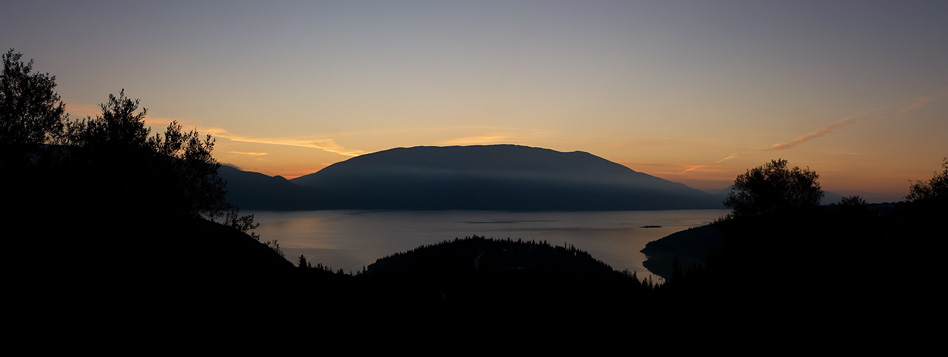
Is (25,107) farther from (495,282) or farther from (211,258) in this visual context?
(495,282)

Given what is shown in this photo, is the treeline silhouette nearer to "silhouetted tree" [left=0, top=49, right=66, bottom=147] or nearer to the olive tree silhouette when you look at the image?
"silhouetted tree" [left=0, top=49, right=66, bottom=147]

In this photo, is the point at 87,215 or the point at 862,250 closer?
the point at 87,215

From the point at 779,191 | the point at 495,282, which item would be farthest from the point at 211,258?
the point at 779,191

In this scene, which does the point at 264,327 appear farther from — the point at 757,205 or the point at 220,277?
the point at 757,205

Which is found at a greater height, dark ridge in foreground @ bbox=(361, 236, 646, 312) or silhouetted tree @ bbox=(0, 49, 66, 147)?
silhouetted tree @ bbox=(0, 49, 66, 147)

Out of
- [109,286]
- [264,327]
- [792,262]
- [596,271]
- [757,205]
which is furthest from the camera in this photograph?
[596,271]

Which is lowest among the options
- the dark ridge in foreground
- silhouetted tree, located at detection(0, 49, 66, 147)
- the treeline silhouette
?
the dark ridge in foreground

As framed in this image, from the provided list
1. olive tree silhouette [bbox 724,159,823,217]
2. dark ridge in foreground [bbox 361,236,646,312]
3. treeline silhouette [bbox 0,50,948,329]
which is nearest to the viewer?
treeline silhouette [bbox 0,50,948,329]

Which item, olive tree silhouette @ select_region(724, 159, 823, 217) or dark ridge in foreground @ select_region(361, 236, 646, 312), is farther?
olive tree silhouette @ select_region(724, 159, 823, 217)

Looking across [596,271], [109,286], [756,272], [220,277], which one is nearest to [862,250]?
[756,272]

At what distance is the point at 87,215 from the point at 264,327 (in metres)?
14.2

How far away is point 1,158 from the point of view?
3525 centimetres

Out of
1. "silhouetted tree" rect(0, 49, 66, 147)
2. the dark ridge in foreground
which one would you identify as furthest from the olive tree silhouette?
"silhouetted tree" rect(0, 49, 66, 147)

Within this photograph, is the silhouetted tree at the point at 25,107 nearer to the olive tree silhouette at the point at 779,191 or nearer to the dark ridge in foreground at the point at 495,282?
the dark ridge in foreground at the point at 495,282
